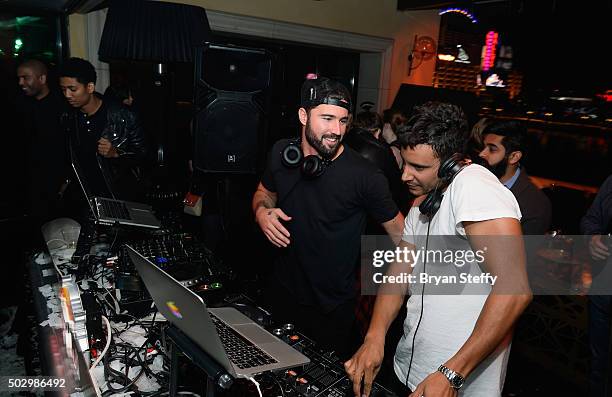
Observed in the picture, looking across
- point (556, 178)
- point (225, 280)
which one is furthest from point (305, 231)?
point (556, 178)

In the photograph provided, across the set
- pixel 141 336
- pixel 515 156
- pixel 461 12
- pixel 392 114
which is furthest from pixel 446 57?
pixel 141 336

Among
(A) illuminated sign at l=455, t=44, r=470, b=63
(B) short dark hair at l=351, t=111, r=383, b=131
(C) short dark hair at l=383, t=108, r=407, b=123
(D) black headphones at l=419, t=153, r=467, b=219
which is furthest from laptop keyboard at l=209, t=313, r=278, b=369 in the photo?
(A) illuminated sign at l=455, t=44, r=470, b=63

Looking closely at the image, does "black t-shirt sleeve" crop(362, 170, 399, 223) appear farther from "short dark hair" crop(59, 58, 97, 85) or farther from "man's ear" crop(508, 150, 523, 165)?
"short dark hair" crop(59, 58, 97, 85)

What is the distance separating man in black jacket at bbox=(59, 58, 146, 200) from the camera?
2693mm

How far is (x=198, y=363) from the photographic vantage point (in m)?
0.93

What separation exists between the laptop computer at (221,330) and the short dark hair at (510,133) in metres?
1.85

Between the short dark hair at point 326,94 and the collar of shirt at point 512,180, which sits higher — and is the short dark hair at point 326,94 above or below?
above

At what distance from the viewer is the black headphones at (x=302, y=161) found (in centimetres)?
184

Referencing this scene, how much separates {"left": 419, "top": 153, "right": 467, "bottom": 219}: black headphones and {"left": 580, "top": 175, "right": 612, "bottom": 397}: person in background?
156cm

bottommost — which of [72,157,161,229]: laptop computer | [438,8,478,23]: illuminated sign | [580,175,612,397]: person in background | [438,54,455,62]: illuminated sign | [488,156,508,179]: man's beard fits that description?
[580,175,612,397]: person in background

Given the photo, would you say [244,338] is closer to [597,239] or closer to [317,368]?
[317,368]

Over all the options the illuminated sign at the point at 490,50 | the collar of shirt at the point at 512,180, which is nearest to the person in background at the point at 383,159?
the collar of shirt at the point at 512,180

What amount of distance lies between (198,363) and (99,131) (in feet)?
7.68

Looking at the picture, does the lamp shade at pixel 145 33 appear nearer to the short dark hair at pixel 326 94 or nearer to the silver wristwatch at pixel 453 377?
the short dark hair at pixel 326 94
